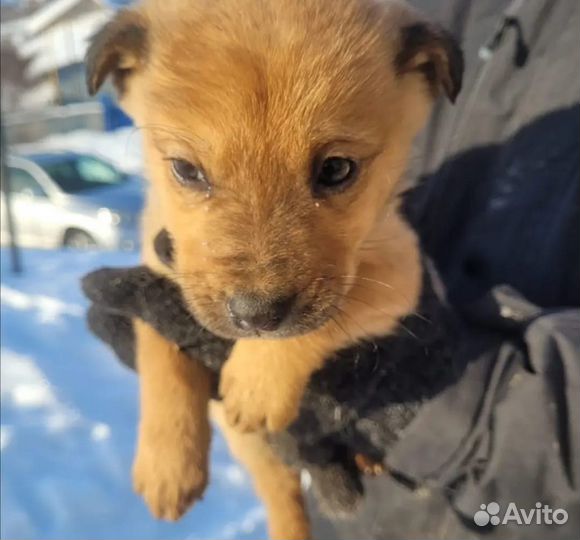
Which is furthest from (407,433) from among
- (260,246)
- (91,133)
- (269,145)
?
(91,133)

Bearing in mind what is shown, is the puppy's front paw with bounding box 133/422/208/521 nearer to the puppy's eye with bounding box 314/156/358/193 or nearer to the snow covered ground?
the puppy's eye with bounding box 314/156/358/193

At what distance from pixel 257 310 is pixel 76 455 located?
5.31ft

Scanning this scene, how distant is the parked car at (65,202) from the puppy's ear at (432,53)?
3432mm

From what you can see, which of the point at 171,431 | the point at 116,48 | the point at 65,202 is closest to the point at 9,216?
the point at 65,202

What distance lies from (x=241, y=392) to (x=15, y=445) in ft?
4.53

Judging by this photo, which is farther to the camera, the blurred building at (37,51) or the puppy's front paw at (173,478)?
the blurred building at (37,51)

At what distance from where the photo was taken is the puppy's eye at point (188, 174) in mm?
1209

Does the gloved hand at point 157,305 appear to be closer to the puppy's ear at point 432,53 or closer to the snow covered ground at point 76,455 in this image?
the puppy's ear at point 432,53

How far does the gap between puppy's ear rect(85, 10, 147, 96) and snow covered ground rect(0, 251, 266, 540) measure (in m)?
1.34

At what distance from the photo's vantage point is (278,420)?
1.28 meters

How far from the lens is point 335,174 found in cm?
123

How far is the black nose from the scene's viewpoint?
3.32 ft

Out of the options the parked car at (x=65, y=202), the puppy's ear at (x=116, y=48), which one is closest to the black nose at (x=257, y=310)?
the puppy's ear at (x=116, y=48)

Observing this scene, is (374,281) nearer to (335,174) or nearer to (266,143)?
(335,174)
